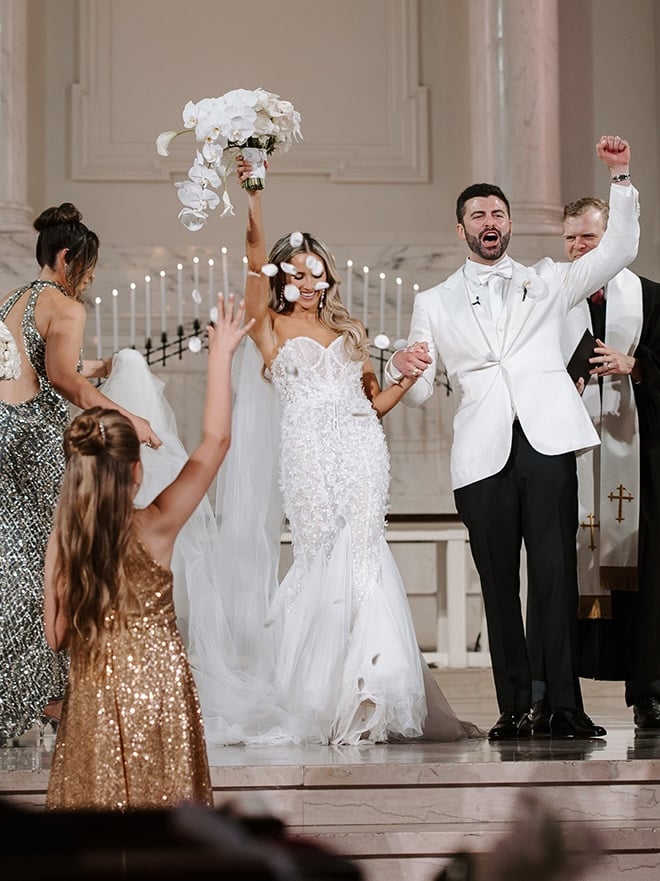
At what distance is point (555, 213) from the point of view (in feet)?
31.6

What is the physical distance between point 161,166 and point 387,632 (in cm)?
591

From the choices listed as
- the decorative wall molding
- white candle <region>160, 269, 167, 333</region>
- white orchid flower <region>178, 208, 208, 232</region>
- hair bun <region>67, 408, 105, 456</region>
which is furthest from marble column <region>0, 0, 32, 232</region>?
hair bun <region>67, 408, 105, 456</region>

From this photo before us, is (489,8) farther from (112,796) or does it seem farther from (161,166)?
(112,796)

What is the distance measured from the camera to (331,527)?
5484 mm

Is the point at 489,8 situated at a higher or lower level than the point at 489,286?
higher

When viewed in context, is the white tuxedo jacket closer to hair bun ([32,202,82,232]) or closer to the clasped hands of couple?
the clasped hands of couple

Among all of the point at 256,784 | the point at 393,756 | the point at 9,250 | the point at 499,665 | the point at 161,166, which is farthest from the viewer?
the point at 161,166

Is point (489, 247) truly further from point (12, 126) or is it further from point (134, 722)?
point (12, 126)

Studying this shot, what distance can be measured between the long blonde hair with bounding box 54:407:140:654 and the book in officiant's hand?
2.82m

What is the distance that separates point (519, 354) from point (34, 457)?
1927mm

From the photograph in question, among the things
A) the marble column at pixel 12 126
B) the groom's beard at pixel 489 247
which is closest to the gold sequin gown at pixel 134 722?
the groom's beard at pixel 489 247

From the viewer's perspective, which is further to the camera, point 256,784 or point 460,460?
point 460,460

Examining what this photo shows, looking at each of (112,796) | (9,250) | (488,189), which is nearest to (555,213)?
(9,250)

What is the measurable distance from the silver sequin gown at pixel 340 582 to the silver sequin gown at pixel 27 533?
92 cm
